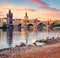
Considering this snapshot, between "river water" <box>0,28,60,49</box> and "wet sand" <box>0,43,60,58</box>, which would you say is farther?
"river water" <box>0,28,60,49</box>

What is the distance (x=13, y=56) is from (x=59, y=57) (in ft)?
4.18

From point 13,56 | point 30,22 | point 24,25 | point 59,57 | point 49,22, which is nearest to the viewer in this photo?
point 59,57

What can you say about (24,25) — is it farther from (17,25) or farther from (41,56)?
(41,56)

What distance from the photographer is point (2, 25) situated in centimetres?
5116

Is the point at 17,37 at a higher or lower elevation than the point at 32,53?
lower

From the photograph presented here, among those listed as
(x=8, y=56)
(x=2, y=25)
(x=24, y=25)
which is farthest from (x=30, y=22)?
(x=8, y=56)

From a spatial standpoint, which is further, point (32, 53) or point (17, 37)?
point (17, 37)

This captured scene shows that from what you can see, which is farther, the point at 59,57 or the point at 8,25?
the point at 8,25

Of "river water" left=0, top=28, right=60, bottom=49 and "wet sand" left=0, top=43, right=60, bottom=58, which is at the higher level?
"wet sand" left=0, top=43, right=60, bottom=58

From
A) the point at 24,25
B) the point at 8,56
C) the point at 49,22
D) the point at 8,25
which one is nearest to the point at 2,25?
the point at 8,25

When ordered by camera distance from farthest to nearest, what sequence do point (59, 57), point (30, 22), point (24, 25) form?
point (24, 25), point (30, 22), point (59, 57)

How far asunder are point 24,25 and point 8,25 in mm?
3909

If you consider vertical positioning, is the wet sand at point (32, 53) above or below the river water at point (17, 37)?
above

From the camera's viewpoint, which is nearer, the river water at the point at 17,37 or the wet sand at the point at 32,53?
the wet sand at the point at 32,53
